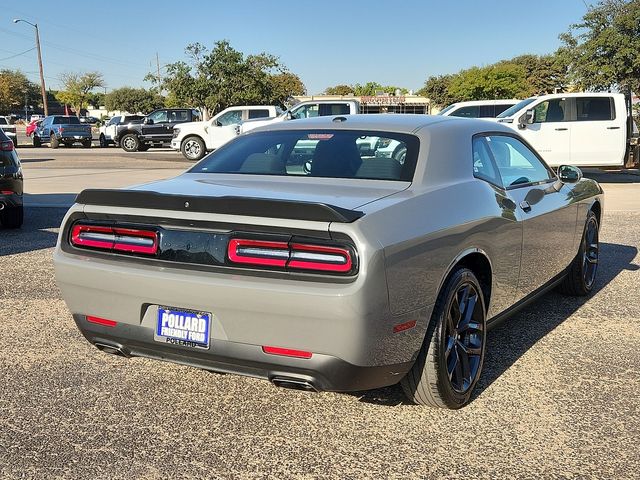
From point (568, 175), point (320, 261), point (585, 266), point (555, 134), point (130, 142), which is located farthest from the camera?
point (130, 142)

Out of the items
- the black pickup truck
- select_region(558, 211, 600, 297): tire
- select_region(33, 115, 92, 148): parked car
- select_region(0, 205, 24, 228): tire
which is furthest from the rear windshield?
select_region(33, 115, 92, 148): parked car

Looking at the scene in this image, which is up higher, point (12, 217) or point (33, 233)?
point (12, 217)

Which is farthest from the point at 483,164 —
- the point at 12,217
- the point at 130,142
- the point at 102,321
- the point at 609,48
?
the point at 130,142

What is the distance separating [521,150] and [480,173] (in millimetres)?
996

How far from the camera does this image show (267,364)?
2.97 metres

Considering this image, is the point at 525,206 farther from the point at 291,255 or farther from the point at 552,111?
the point at 552,111

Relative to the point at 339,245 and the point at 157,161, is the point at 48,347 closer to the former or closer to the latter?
the point at 339,245

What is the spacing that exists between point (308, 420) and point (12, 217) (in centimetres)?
700

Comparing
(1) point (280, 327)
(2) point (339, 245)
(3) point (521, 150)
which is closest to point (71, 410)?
(1) point (280, 327)

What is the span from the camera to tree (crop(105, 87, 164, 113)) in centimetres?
8789

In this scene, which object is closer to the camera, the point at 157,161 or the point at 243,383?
the point at 243,383

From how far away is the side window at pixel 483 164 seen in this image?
4039 millimetres

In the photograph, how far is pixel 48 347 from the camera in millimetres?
4473

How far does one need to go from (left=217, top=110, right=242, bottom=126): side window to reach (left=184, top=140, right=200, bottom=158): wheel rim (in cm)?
117
